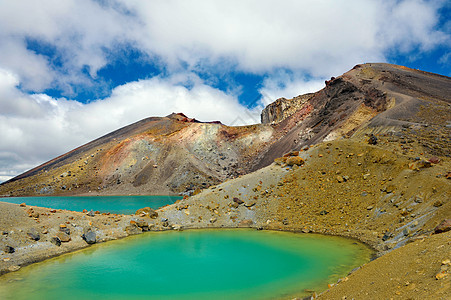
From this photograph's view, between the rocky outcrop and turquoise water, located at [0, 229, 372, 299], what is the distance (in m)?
62.9

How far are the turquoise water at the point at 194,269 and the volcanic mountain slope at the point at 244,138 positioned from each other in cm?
2105

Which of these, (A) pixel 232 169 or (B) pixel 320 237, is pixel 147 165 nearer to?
(A) pixel 232 169

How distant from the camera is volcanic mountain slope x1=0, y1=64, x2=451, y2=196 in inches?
1678

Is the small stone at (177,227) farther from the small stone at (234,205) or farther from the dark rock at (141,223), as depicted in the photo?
the small stone at (234,205)

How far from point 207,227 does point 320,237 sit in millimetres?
9250

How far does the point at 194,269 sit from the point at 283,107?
7243 cm

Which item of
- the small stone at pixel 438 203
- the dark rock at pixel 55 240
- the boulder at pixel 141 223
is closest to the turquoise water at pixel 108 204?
the boulder at pixel 141 223

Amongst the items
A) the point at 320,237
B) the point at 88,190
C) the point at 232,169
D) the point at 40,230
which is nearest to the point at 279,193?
the point at 320,237

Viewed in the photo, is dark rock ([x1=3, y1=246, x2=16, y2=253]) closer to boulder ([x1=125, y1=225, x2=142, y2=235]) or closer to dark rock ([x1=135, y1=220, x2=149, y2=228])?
boulder ([x1=125, y1=225, x2=142, y2=235])

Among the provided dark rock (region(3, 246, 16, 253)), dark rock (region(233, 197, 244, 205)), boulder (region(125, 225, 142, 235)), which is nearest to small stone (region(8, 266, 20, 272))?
dark rock (region(3, 246, 16, 253))

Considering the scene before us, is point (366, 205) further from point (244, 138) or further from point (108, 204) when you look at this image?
point (244, 138)

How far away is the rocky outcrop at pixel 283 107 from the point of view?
254ft

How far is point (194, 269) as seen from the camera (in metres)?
13.6

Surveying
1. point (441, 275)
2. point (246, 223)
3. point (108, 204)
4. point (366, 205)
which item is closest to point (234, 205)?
point (246, 223)
